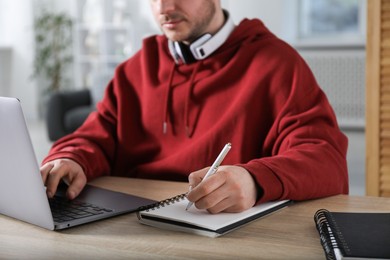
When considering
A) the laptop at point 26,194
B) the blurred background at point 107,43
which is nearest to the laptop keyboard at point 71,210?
the laptop at point 26,194

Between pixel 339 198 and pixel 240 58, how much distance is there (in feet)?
1.76

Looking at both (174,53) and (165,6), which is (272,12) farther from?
(165,6)

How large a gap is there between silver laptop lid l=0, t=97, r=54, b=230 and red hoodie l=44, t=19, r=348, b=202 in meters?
0.38

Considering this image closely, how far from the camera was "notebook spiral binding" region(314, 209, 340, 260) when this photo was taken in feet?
2.71

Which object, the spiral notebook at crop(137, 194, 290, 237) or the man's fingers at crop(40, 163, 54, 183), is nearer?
the spiral notebook at crop(137, 194, 290, 237)

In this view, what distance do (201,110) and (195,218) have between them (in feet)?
2.14

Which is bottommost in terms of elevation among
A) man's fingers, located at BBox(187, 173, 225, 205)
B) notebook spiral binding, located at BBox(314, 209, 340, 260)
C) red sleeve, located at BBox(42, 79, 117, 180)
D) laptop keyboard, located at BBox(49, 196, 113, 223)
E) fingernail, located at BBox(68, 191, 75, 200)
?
red sleeve, located at BBox(42, 79, 117, 180)

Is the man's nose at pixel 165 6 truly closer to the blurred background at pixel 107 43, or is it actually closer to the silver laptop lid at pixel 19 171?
the silver laptop lid at pixel 19 171

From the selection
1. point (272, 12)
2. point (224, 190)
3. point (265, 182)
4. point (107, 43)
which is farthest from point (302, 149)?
point (107, 43)

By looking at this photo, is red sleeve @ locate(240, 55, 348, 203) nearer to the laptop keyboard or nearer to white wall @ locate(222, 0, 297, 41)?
the laptop keyboard

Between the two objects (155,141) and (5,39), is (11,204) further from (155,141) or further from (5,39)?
(5,39)

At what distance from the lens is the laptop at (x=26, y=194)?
930 millimetres

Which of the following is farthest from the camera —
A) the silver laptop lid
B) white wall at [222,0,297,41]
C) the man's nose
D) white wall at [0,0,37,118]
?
white wall at [0,0,37,118]

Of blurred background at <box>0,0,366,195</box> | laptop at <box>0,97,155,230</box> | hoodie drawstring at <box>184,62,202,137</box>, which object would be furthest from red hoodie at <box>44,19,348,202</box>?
blurred background at <box>0,0,366,195</box>
